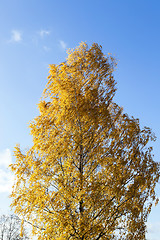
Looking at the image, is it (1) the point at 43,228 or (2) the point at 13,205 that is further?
(2) the point at 13,205

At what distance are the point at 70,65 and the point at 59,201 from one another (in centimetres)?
473

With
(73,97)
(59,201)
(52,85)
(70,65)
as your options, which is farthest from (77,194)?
(70,65)

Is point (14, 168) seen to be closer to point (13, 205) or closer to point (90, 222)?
point (13, 205)

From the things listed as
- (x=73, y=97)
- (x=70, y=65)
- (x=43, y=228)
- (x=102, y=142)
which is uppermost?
(x=70, y=65)

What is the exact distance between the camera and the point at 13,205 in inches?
272

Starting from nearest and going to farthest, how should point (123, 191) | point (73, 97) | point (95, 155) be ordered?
point (123, 191) → point (95, 155) → point (73, 97)

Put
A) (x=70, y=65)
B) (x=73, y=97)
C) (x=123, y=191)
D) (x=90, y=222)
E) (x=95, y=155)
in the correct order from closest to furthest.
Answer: (x=90, y=222), (x=123, y=191), (x=95, y=155), (x=73, y=97), (x=70, y=65)

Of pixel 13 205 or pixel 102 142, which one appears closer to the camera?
pixel 13 205

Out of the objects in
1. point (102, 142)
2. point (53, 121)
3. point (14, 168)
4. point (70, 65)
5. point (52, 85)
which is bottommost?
point (14, 168)

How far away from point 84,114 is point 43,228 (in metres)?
3.52

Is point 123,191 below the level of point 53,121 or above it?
below

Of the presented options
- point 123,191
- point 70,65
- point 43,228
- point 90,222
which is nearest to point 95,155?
point 123,191

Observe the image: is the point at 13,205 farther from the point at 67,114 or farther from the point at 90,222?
the point at 67,114

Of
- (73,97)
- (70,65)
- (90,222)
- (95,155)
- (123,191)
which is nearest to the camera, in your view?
(90,222)
